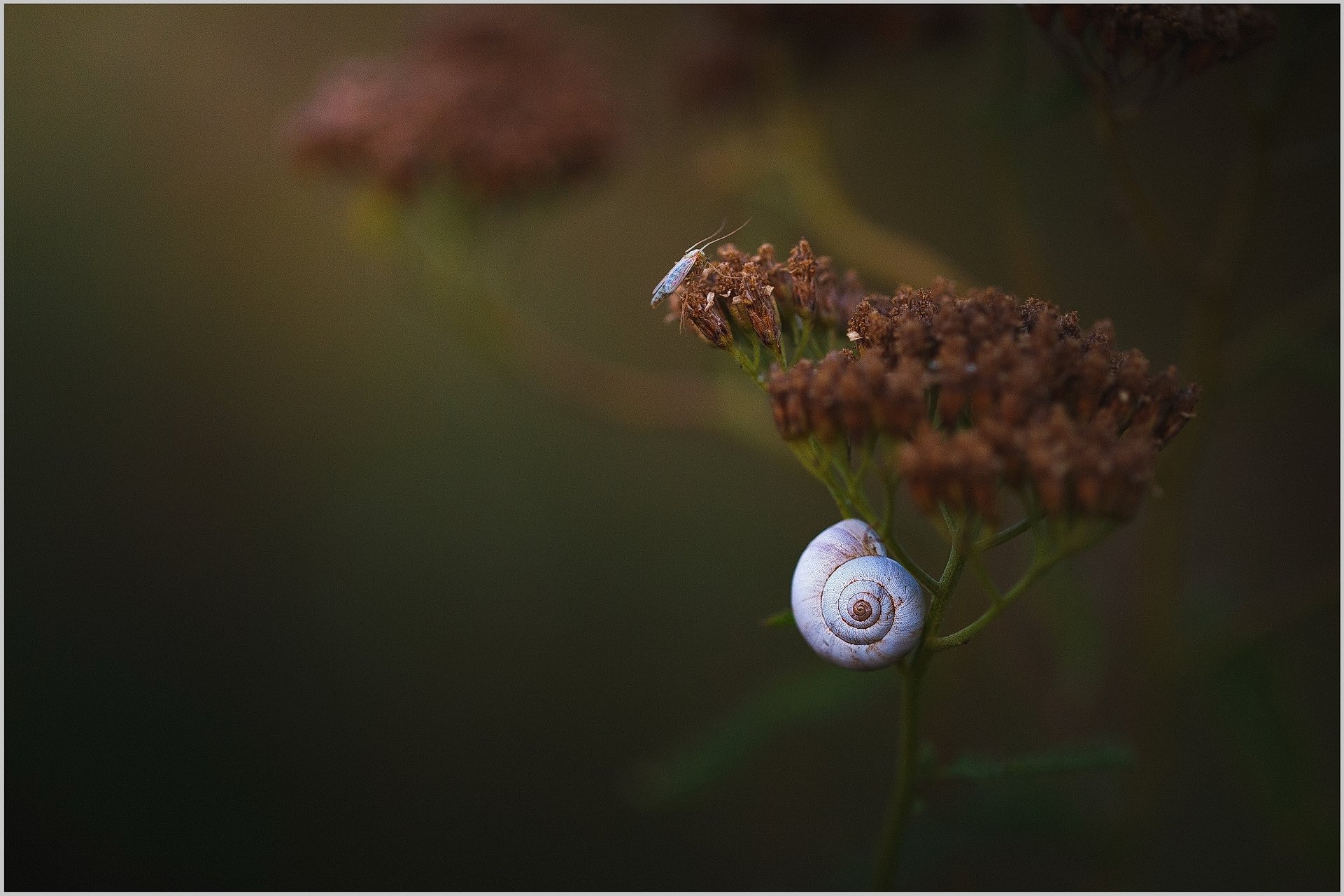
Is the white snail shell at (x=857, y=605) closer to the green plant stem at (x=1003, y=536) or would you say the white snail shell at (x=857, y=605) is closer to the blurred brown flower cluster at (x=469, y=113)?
the green plant stem at (x=1003, y=536)

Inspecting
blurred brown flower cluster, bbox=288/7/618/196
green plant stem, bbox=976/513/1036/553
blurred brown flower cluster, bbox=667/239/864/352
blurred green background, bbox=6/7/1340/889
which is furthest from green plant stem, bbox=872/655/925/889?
blurred brown flower cluster, bbox=288/7/618/196

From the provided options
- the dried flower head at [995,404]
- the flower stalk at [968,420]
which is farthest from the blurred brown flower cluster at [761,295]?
the dried flower head at [995,404]

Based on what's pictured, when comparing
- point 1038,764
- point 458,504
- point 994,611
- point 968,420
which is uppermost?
point 458,504

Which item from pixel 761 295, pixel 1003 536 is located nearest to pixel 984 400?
pixel 1003 536

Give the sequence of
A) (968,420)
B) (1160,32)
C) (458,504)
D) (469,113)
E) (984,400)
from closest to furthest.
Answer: (984,400), (968,420), (1160,32), (469,113), (458,504)

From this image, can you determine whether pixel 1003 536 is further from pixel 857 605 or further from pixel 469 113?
pixel 469 113

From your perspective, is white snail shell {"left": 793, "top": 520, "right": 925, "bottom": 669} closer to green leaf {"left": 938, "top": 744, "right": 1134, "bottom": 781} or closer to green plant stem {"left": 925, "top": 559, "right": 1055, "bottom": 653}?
green plant stem {"left": 925, "top": 559, "right": 1055, "bottom": 653}

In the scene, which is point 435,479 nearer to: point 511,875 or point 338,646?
point 338,646
